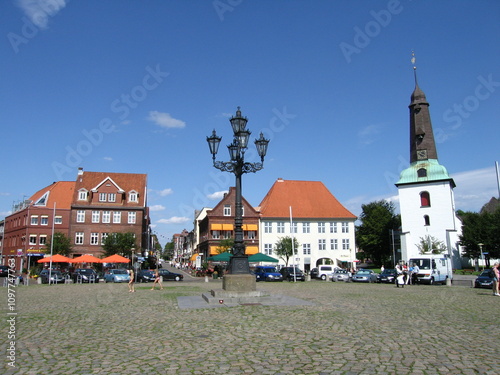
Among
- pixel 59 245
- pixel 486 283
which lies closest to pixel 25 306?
pixel 486 283

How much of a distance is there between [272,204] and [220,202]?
7.88 m

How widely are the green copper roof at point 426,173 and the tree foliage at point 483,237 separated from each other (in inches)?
274

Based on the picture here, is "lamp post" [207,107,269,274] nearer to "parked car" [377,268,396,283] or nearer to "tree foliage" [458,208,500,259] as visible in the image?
"parked car" [377,268,396,283]

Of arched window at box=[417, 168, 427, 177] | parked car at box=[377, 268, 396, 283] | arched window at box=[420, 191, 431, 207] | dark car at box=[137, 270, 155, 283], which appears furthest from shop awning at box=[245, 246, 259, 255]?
arched window at box=[417, 168, 427, 177]

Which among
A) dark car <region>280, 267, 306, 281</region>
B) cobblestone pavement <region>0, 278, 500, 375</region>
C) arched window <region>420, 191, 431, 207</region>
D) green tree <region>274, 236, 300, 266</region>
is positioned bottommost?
cobblestone pavement <region>0, 278, 500, 375</region>

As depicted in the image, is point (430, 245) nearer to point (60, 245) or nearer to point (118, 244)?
point (118, 244)

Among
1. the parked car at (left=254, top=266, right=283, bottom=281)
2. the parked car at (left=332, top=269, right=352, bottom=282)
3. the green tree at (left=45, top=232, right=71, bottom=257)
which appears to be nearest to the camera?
the parked car at (left=254, top=266, right=283, bottom=281)

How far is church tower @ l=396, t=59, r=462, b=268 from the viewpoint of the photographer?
62.6 meters

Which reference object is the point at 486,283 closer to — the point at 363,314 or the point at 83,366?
the point at 363,314

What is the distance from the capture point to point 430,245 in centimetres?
6069

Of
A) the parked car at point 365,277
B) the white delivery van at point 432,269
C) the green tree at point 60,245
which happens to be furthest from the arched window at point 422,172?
the green tree at point 60,245

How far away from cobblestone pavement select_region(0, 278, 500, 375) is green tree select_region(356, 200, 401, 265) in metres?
68.7

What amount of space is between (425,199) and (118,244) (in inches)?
1743

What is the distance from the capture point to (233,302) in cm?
1569
